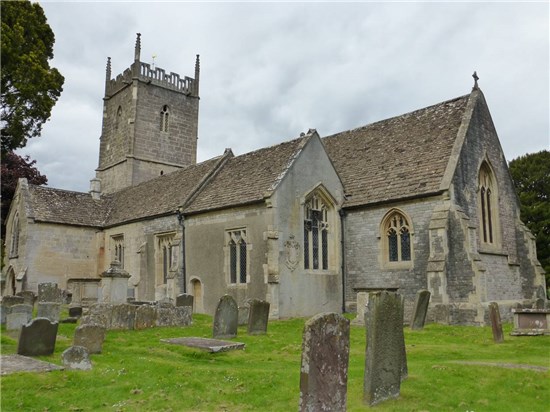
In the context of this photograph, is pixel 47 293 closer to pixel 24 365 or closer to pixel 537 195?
pixel 24 365

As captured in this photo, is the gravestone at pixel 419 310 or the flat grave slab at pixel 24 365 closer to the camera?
the flat grave slab at pixel 24 365

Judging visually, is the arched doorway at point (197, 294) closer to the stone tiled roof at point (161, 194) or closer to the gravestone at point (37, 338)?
the stone tiled roof at point (161, 194)

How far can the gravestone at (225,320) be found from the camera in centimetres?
1446

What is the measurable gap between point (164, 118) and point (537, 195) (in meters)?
30.0

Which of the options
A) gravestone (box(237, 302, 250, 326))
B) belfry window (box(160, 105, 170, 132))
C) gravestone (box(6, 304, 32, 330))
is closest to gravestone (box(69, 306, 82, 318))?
gravestone (box(6, 304, 32, 330))

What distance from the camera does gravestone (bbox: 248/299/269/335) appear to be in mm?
15266

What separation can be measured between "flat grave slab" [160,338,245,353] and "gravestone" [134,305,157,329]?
3128 millimetres

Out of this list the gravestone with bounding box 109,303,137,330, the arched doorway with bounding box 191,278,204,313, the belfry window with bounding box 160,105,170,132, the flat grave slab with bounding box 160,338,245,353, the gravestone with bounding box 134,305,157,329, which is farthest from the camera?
the belfry window with bounding box 160,105,170,132

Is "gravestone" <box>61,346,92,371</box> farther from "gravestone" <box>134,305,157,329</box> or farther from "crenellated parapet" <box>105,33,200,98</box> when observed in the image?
"crenellated parapet" <box>105,33,200,98</box>

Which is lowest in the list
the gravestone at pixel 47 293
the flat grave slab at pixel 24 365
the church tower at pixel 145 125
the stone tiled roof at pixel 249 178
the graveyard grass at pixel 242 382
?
the graveyard grass at pixel 242 382

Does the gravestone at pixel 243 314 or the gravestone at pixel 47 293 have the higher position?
the gravestone at pixel 47 293

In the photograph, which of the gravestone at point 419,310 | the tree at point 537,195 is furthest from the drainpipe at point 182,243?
the tree at point 537,195

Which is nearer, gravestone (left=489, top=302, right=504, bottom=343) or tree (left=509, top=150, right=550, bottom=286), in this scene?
gravestone (left=489, top=302, right=504, bottom=343)

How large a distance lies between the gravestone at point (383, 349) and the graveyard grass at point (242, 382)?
216 millimetres
